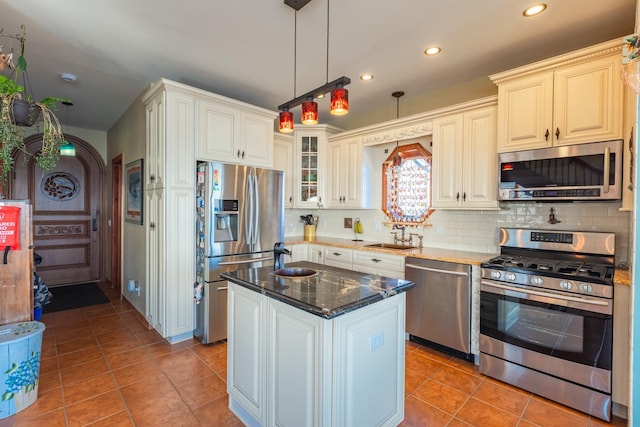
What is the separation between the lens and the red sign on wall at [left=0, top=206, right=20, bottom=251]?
211 cm

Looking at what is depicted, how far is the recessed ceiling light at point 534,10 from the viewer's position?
208 centimetres

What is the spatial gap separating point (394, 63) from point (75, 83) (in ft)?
11.3

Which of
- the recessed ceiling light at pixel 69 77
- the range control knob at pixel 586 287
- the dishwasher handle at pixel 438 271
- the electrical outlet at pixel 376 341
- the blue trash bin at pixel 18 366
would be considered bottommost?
the blue trash bin at pixel 18 366

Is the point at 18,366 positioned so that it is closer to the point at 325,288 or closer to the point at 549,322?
the point at 325,288

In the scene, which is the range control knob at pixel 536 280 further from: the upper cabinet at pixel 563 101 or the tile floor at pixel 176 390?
the upper cabinet at pixel 563 101

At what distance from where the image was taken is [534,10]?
2.12m

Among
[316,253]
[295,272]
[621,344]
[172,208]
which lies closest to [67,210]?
[172,208]

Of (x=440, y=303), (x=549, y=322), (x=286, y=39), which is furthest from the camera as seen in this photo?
(x=440, y=303)

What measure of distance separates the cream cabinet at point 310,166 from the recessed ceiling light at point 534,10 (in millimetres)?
2578

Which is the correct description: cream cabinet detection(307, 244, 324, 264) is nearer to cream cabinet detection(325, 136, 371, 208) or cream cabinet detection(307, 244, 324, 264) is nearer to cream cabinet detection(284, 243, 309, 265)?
cream cabinet detection(284, 243, 309, 265)

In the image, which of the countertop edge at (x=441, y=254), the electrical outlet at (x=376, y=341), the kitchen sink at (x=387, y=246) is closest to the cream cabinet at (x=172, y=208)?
the countertop edge at (x=441, y=254)

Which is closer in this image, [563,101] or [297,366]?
[297,366]

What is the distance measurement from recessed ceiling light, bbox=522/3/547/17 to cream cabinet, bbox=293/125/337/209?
8.46 ft

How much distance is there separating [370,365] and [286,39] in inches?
95.8
